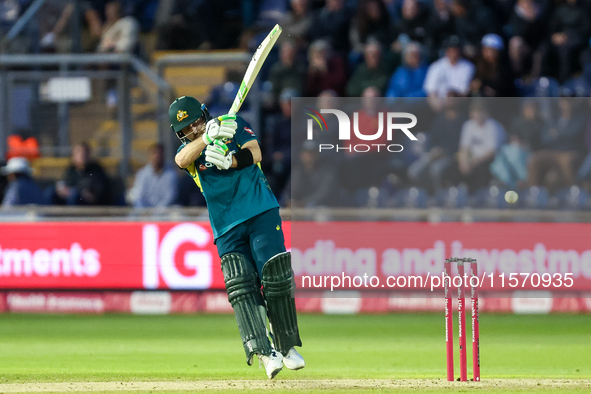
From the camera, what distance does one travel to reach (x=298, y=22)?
15250mm

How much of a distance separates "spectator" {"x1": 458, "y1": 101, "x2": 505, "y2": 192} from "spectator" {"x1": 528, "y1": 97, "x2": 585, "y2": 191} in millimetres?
500

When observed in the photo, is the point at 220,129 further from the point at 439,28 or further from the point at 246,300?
the point at 439,28

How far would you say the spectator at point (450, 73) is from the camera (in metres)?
13.4

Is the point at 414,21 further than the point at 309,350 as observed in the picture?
Yes

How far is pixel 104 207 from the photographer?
A: 12.6 meters

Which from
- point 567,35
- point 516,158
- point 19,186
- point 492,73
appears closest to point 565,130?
point 516,158

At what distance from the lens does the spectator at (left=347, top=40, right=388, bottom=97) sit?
1373 centimetres

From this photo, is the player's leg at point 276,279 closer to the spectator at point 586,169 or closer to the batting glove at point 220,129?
the batting glove at point 220,129

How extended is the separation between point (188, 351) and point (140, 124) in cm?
498

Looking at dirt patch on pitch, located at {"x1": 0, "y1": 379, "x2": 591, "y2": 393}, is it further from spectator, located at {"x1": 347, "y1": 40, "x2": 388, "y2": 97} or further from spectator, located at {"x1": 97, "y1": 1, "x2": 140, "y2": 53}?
spectator, located at {"x1": 97, "y1": 1, "x2": 140, "y2": 53}

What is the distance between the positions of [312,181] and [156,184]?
2330mm

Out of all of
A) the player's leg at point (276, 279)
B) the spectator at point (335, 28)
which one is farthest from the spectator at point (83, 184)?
the player's leg at point (276, 279)

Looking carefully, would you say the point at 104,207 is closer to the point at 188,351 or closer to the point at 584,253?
the point at 188,351

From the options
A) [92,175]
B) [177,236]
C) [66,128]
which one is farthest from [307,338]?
[66,128]
